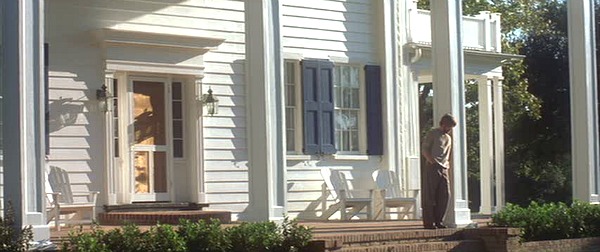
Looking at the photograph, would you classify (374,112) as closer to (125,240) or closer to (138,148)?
(138,148)

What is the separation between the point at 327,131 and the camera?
19.0m

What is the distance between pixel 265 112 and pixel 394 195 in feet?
20.2

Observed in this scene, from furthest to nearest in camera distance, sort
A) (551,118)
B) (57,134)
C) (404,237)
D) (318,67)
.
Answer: (551,118), (318,67), (57,134), (404,237)

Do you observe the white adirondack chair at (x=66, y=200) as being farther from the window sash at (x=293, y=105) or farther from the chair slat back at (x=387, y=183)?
the chair slat back at (x=387, y=183)

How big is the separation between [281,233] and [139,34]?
564cm

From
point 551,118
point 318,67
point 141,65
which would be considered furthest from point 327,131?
point 551,118

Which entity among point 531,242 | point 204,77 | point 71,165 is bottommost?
point 531,242

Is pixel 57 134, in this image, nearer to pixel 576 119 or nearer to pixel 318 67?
pixel 318 67

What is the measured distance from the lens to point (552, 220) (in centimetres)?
1507

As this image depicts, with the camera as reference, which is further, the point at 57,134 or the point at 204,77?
the point at 204,77

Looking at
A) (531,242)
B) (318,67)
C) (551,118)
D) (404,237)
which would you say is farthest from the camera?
(551,118)

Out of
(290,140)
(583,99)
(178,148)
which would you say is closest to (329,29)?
(290,140)

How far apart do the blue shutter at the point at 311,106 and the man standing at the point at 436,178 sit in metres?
4.70

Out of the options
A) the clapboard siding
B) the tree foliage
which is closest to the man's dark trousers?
the clapboard siding
